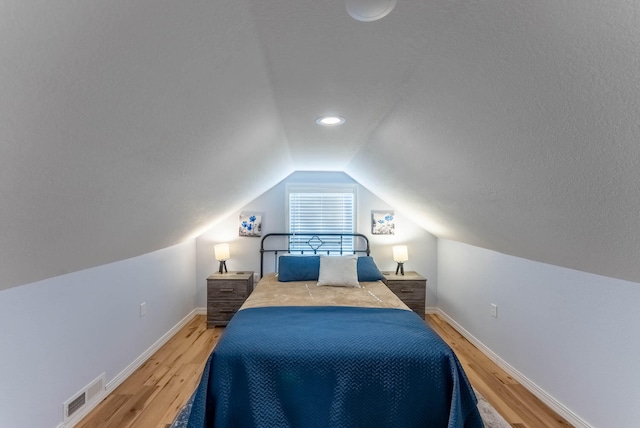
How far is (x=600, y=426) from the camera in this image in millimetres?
1878

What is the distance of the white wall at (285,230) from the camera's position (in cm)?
423

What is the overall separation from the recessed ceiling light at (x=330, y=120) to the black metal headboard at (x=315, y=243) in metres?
2.42

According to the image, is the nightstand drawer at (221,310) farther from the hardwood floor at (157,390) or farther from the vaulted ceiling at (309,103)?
the vaulted ceiling at (309,103)

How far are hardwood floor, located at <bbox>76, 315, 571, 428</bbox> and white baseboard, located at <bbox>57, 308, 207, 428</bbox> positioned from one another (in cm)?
3

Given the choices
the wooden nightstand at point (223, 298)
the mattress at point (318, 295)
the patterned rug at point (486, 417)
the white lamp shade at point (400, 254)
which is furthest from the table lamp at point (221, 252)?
the white lamp shade at point (400, 254)

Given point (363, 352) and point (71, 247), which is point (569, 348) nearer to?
point (363, 352)

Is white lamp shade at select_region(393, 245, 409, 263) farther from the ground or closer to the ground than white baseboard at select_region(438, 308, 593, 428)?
farther from the ground

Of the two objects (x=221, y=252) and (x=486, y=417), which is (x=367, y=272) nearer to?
(x=486, y=417)

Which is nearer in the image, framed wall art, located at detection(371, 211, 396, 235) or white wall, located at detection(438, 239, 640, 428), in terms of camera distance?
white wall, located at detection(438, 239, 640, 428)

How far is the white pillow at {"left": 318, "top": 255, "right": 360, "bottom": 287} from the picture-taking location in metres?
3.38

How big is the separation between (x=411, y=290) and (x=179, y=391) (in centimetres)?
278

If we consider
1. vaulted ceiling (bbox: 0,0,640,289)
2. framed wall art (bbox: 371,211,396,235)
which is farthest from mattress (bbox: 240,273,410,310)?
vaulted ceiling (bbox: 0,0,640,289)

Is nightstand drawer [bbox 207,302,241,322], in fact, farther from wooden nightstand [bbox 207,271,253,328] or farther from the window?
the window

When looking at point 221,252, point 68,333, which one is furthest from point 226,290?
point 68,333
